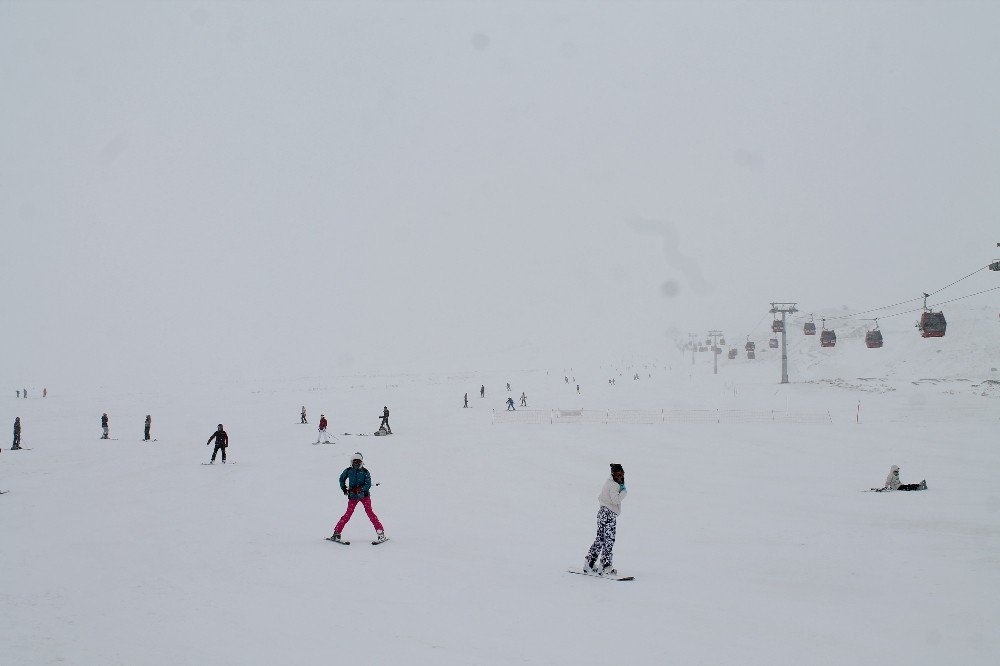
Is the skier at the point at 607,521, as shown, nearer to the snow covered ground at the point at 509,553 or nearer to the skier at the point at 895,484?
the snow covered ground at the point at 509,553

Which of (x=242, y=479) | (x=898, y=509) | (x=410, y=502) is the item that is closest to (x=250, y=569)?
(x=410, y=502)

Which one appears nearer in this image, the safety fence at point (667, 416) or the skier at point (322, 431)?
the skier at point (322, 431)

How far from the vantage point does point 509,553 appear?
1210cm

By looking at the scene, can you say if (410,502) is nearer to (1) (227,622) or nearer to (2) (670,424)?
(1) (227,622)

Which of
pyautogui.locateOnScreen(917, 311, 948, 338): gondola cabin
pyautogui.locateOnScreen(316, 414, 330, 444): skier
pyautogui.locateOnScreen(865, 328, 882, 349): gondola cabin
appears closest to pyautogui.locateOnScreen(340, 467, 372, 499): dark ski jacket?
pyautogui.locateOnScreen(316, 414, 330, 444): skier

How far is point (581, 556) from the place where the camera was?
11938 mm

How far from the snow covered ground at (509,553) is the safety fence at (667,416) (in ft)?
21.1

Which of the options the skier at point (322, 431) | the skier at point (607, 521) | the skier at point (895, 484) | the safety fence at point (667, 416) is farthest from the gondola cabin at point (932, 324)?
the skier at point (607, 521)

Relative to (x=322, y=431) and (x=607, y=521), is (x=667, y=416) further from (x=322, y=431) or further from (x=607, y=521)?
(x=607, y=521)

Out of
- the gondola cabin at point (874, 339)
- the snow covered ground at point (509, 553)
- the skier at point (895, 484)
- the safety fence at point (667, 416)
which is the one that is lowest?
the snow covered ground at point (509, 553)

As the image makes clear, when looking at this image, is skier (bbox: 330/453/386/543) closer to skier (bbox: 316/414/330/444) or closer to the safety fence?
skier (bbox: 316/414/330/444)

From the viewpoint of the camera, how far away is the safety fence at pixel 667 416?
38906 millimetres

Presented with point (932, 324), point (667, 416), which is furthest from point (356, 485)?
point (932, 324)

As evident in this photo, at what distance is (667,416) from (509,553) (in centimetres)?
3175
